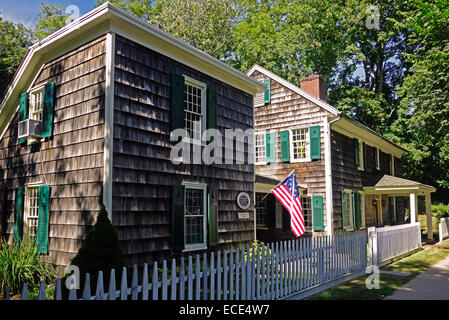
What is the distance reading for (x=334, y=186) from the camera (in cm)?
1647

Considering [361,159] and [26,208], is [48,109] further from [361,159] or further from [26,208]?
[361,159]

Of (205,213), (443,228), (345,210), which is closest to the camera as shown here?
(205,213)

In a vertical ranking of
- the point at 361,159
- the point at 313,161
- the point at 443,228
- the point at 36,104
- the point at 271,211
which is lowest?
the point at 443,228

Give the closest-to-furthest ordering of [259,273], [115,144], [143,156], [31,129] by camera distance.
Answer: [259,273] < [115,144] < [143,156] < [31,129]

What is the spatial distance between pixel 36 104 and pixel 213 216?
20.4 ft

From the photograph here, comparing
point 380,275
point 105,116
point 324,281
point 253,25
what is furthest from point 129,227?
point 253,25

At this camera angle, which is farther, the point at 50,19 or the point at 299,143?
the point at 50,19

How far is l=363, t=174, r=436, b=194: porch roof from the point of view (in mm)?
17578

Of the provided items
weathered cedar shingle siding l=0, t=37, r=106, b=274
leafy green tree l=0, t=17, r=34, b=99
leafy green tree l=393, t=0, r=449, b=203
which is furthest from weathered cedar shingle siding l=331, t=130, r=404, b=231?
leafy green tree l=0, t=17, r=34, b=99

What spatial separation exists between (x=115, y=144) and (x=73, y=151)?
4.69 ft

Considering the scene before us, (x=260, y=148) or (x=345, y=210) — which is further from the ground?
(x=260, y=148)

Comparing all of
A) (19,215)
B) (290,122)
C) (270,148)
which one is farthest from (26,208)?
(290,122)

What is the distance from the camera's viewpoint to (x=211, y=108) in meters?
10.7

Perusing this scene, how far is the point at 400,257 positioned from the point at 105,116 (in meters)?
11.8
